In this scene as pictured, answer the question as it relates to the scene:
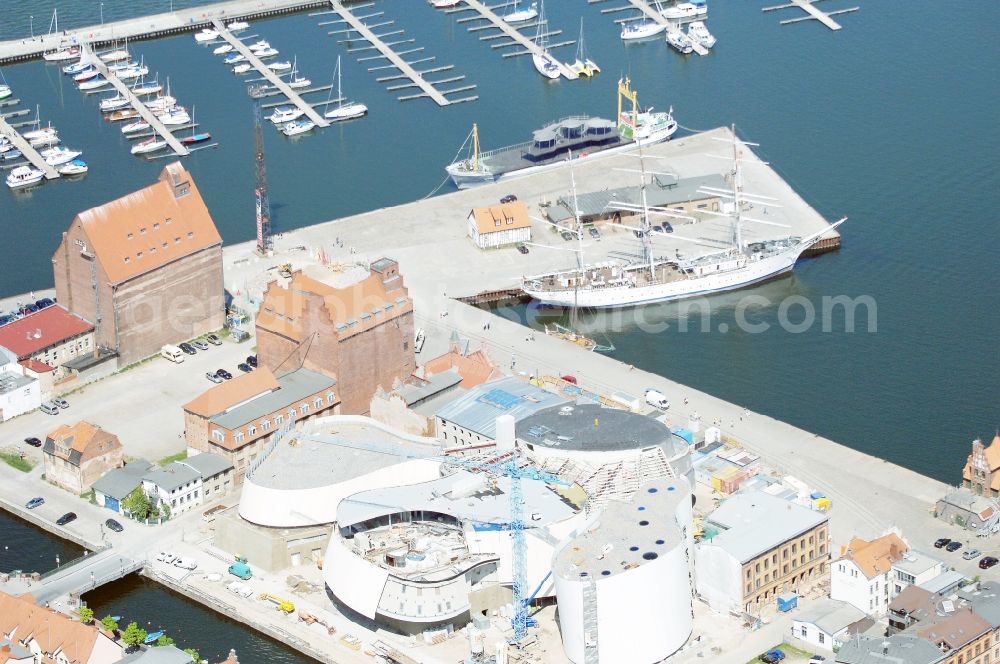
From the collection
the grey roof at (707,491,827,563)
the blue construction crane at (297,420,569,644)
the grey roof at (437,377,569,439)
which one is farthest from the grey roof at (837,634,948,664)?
the grey roof at (437,377,569,439)

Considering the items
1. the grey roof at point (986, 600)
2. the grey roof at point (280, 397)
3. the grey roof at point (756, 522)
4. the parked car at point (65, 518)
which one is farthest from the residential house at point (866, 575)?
the parked car at point (65, 518)

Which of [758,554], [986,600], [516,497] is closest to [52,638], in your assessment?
[516,497]

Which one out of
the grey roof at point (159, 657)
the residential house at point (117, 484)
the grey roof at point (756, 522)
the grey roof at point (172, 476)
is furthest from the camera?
the residential house at point (117, 484)

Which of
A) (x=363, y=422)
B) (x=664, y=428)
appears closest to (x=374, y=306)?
(x=363, y=422)

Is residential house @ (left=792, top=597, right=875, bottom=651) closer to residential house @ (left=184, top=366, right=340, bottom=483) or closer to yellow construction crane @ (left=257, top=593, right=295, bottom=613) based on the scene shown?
yellow construction crane @ (left=257, top=593, right=295, bottom=613)

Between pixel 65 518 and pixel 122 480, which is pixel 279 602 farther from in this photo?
pixel 65 518

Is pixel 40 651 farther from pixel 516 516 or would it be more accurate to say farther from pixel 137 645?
pixel 516 516

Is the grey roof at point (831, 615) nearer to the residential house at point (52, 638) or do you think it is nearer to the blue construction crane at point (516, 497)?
the blue construction crane at point (516, 497)
